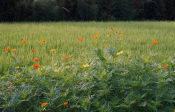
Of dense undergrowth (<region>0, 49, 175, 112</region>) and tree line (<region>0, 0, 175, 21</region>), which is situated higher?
tree line (<region>0, 0, 175, 21</region>)

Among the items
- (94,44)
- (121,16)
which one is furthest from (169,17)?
(94,44)

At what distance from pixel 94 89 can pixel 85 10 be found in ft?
37.9

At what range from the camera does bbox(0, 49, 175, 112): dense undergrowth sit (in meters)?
3.22

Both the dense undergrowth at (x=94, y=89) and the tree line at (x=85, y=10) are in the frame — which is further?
the tree line at (x=85, y=10)

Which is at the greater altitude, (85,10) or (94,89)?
(85,10)

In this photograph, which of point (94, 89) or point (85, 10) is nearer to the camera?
point (94, 89)

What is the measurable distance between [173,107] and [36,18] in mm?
10570

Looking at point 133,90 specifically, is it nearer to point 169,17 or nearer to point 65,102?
point 65,102

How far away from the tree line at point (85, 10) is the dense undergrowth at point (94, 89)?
9745 millimetres

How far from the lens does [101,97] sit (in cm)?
339

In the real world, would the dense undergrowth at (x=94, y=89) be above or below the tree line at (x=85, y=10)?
below

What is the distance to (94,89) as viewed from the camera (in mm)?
3459

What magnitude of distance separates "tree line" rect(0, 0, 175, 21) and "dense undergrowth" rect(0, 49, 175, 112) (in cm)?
974

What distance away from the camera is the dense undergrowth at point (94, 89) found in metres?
3.22
